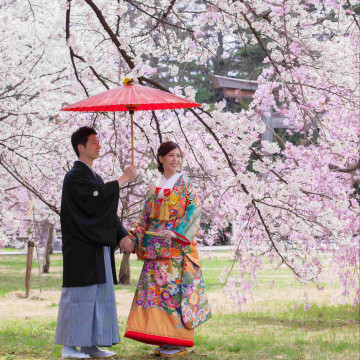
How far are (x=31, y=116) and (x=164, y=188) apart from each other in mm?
5847

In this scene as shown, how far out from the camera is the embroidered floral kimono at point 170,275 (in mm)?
4598

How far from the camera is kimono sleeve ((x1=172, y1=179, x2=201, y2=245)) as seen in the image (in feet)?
15.1

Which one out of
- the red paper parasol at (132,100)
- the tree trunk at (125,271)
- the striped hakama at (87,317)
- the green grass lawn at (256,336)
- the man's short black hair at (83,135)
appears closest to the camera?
the red paper parasol at (132,100)

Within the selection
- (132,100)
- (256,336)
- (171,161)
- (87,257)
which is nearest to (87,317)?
(87,257)

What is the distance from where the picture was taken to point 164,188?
15.5 feet

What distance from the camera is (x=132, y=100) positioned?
170 inches

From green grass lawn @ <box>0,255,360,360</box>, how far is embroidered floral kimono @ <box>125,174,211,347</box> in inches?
10.0

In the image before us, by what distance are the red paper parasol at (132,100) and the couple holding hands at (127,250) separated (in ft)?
0.76

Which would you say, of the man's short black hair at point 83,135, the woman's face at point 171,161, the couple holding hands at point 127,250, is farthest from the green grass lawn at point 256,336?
the man's short black hair at point 83,135

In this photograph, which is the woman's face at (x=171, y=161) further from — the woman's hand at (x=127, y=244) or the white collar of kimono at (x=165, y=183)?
the woman's hand at (x=127, y=244)

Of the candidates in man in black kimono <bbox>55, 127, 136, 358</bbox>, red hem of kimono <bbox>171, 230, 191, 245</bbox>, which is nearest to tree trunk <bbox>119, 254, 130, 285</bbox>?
man in black kimono <bbox>55, 127, 136, 358</bbox>

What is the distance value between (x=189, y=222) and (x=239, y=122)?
2.54 feet

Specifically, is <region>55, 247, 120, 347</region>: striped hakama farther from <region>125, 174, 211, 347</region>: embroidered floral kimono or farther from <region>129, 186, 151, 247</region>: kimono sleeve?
<region>129, 186, 151, 247</region>: kimono sleeve

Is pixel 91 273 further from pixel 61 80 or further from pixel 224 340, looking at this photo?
pixel 61 80
